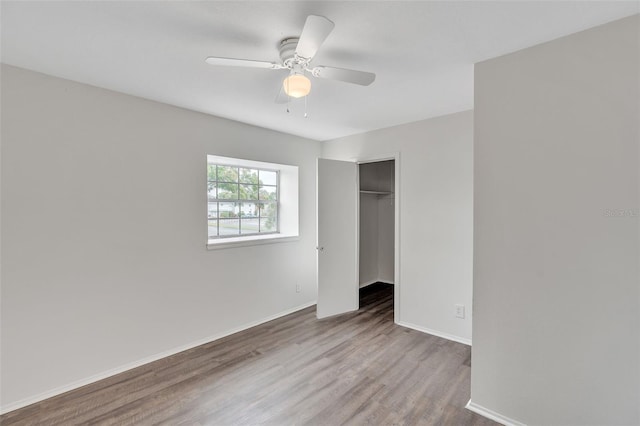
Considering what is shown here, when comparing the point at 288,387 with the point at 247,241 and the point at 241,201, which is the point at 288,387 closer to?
the point at 247,241

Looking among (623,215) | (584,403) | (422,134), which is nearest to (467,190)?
(422,134)

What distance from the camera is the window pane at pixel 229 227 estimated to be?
3477 mm

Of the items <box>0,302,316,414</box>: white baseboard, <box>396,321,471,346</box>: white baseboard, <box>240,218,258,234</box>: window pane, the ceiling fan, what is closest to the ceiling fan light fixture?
the ceiling fan

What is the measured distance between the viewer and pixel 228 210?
3.54 meters

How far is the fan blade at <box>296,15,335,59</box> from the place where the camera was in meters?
1.22

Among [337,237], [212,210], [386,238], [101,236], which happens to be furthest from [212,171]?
[386,238]

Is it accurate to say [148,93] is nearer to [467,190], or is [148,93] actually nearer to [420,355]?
[467,190]

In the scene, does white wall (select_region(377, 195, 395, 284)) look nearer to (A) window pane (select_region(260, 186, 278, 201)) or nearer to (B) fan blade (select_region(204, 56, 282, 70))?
(A) window pane (select_region(260, 186, 278, 201))

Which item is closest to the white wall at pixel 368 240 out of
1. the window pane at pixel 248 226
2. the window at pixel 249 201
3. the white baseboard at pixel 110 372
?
the window at pixel 249 201

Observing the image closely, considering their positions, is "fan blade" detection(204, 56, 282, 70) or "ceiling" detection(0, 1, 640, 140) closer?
"ceiling" detection(0, 1, 640, 140)

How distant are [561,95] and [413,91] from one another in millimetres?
1043

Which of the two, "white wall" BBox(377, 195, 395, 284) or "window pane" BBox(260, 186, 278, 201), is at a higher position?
"window pane" BBox(260, 186, 278, 201)

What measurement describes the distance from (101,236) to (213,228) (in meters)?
1.17

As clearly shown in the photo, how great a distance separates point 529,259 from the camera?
1.77 m
